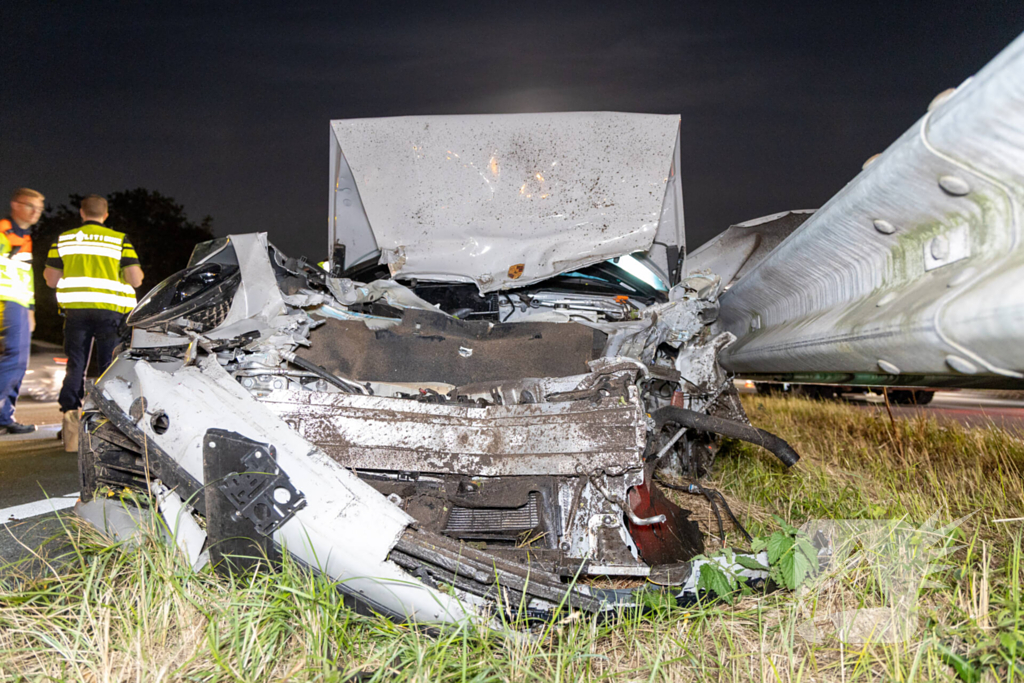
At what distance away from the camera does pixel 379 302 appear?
321 cm

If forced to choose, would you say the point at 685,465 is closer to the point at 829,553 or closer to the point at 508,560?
the point at 829,553

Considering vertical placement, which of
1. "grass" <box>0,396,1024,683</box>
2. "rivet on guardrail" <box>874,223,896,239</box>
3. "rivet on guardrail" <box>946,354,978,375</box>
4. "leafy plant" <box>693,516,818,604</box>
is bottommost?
"grass" <box>0,396,1024,683</box>

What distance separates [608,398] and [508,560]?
691 mm

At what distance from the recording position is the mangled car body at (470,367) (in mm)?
1740

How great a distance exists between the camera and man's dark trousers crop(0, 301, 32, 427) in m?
4.91

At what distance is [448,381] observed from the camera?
2936 mm

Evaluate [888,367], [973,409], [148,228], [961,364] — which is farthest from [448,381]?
[148,228]

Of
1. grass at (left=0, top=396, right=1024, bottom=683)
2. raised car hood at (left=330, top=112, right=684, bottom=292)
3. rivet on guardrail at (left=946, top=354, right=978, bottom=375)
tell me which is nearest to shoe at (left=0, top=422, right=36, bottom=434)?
grass at (left=0, top=396, right=1024, bottom=683)

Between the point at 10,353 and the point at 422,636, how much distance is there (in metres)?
5.20

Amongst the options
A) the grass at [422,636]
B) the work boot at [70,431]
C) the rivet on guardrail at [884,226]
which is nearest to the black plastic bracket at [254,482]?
the grass at [422,636]

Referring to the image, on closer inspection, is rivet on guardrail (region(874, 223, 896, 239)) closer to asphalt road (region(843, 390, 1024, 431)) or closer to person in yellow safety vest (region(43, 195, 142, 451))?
asphalt road (region(843, 390, 1024, 431))

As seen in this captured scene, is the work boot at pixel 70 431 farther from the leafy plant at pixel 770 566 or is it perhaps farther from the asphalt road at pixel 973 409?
the asphalt road at pixel 973 409

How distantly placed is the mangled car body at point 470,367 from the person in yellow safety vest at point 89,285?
8.51 ft

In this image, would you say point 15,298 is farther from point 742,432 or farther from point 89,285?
point 742,432
